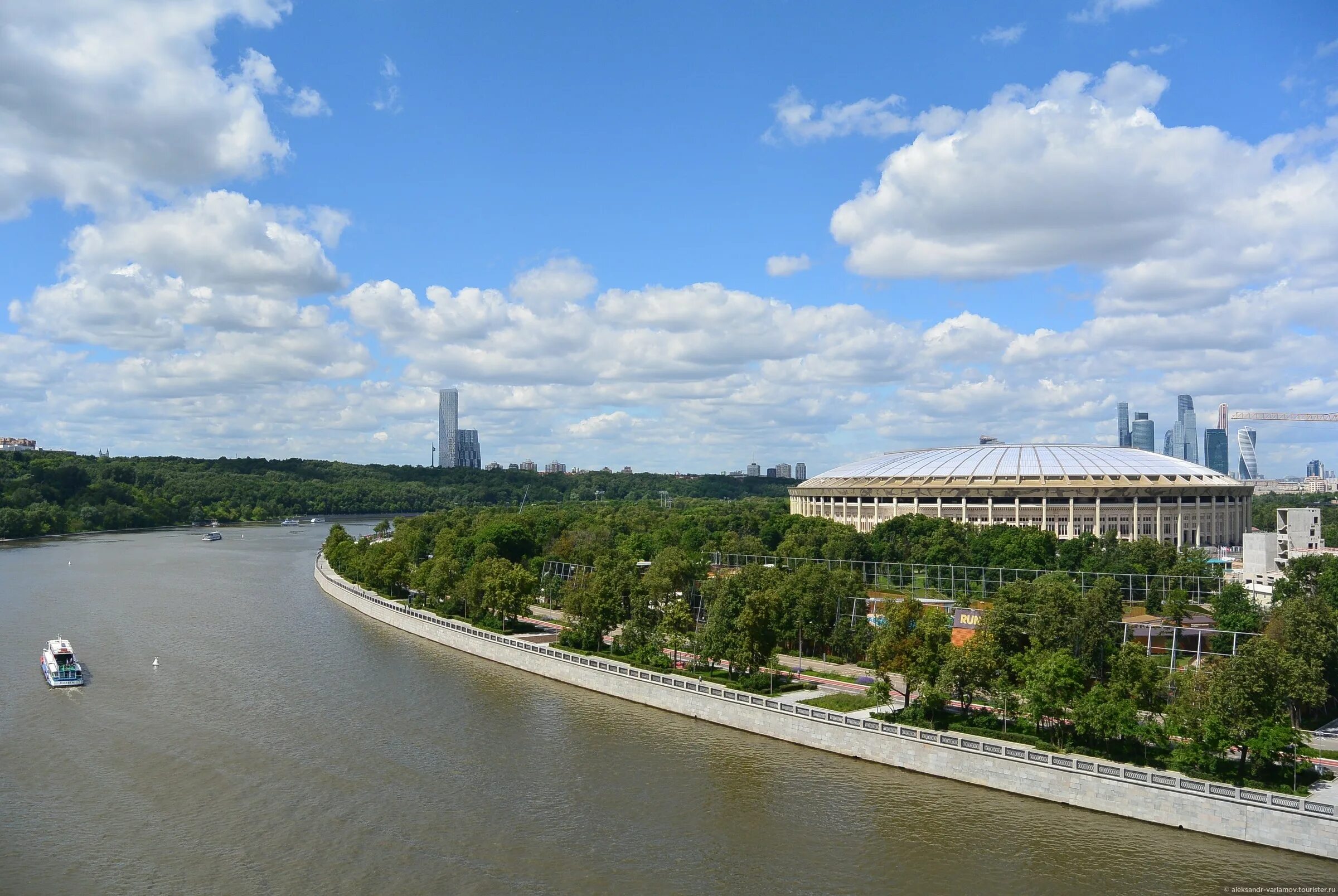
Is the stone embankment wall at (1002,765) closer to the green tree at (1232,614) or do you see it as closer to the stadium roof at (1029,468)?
the green tree at (1232,614)

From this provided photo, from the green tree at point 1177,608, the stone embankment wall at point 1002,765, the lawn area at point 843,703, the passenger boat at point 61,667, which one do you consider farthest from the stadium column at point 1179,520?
the passenger boat at point 61,667

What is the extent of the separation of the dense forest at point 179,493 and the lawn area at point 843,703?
11579cm

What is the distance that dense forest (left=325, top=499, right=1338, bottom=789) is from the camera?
25.0 meters

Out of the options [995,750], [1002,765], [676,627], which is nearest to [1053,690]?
[995,750]

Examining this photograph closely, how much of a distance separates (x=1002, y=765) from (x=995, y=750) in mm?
432

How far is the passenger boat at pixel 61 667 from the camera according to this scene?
37625 mm

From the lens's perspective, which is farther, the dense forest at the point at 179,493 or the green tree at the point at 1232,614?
the dense forest at the point at 179,493

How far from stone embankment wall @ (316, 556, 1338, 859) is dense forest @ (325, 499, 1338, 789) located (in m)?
1.12

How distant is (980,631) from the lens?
33312 millimetres

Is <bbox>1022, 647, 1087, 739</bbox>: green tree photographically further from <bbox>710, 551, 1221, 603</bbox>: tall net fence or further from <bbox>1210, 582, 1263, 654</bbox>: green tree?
<bbox>710, 551, 1221, 603</bbox>: tall net fence

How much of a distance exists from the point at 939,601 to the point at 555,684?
65.7ft

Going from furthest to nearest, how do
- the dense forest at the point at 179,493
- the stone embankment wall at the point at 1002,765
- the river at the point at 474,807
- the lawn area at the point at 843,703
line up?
the dense forest at the point at 179,493 < the lawn area at the point at 843,703 < the stone embankment wall at the point at 1002,765 < the river at the point at 474,807

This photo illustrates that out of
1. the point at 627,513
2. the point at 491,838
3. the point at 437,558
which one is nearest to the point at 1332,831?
the point at 491,838

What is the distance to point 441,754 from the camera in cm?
2969
